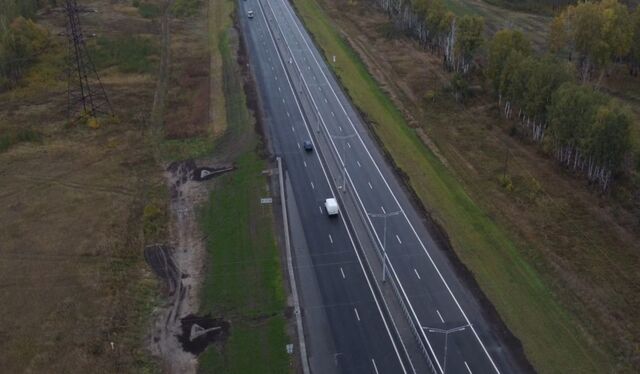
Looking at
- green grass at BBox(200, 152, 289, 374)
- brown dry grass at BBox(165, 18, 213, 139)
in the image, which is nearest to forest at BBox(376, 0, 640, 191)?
green grass at BBox(200, 152, 289, 374)

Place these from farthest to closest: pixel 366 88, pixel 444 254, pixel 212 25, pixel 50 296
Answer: pixel 212 25
pixel 366 88
pixel 444 254
pixel 50 296

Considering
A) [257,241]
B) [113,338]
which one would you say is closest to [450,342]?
[257,241]

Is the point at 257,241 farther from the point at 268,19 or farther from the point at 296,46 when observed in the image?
the point at 268,19

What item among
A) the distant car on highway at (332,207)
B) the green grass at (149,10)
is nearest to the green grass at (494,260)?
the distant car on highway at (332,207)

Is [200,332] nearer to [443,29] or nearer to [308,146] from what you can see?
[308,146]

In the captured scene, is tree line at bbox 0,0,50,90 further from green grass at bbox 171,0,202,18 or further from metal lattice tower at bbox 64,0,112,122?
green grass at bbox 171,0,202,18

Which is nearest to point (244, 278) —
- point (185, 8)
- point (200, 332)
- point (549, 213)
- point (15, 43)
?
point (200, 332)

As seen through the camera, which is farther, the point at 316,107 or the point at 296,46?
the point at 296,46
